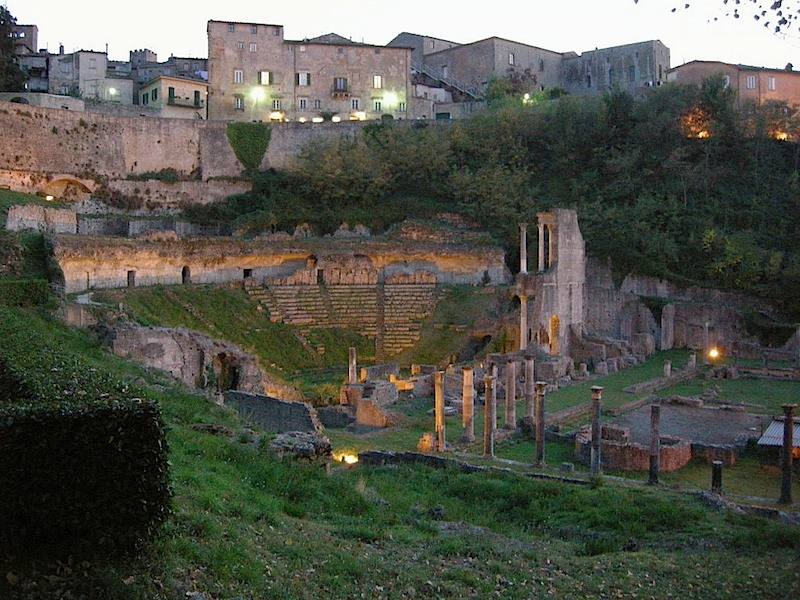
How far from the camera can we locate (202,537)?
29.1 ft

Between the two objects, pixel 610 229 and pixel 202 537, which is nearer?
pixel 202 537

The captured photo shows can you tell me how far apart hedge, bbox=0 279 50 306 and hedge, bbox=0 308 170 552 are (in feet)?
53.2

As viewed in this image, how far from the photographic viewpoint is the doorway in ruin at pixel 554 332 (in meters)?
38.7

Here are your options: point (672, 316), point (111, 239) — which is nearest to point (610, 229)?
point (672, 316)

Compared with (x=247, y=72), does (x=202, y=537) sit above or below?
below

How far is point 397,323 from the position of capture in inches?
1517

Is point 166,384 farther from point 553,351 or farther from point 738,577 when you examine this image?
A: point 553,351

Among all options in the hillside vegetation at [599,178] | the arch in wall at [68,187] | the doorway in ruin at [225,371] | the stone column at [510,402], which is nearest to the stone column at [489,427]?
the stone column at [510,402]

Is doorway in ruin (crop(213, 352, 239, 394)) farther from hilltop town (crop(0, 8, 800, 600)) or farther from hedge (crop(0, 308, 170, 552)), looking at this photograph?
hedge (crop(0, 308, 170, 552))

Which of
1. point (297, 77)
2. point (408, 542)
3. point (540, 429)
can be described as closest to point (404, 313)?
point (540, 429)

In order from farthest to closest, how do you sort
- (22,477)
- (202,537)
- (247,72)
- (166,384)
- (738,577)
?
1. (247,72)
2. (166,384)
3. (738,577)
4. (202,537)
5. (22,477)

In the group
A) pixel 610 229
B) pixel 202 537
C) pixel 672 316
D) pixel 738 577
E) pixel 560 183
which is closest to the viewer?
pixel 202 537

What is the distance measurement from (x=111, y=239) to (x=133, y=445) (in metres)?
31.7

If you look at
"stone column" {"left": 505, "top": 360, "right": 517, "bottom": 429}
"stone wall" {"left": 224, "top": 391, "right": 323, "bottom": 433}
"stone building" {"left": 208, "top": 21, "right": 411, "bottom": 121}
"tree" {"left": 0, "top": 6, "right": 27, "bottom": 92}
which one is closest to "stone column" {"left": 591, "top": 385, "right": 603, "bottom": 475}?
"stone column" {"left": 505, "top": 360, "right": 517, "bottom": 429}
